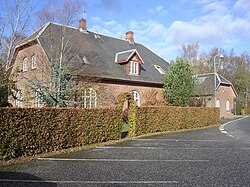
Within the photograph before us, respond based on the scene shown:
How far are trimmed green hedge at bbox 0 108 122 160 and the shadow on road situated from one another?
1859 millimetres

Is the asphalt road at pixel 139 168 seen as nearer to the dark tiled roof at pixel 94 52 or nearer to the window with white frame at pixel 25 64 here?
the dark tiled roof at pixel 94 52

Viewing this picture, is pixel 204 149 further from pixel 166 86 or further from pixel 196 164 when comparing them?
pixel 166 86

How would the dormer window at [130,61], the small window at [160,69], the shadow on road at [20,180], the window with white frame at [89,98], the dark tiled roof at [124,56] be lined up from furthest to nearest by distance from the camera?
the small window at [160,69], the dark tiled roof at [124,56], the dormer window at [130,61], the window with white frame at [89,98], the shadow on road at [20,180]

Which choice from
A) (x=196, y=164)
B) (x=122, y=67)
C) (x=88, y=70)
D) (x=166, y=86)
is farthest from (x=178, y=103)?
(x=196, y=164)

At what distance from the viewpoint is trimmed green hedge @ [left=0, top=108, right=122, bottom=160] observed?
8758 millimetres

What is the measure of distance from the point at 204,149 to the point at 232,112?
108 ft

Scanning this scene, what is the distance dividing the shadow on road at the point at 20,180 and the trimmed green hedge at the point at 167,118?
9.05 meters

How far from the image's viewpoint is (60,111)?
1080 centimetres

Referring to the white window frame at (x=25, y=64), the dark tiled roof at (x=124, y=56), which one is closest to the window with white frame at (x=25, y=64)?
the white window frame at (x=25, y=64)

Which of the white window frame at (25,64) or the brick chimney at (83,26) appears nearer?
the white window frame at (25,64)

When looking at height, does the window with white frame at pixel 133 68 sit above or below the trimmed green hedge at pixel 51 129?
above

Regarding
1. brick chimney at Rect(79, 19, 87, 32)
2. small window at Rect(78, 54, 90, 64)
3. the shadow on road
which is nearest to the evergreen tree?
small window at Rect(78, 54, 90, 64)

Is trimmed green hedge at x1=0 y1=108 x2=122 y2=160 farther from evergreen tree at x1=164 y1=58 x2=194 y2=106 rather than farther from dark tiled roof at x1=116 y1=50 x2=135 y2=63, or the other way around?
dark tiled roof at x1=116 y1=50 x2=135 y2=63

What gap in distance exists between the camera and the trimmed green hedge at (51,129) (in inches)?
345
